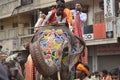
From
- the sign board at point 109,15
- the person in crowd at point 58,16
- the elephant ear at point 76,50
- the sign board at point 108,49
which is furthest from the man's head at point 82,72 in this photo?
the sign board at point 108,49

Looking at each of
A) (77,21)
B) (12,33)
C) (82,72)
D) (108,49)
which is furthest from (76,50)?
(12,33)

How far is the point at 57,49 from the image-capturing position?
17.3 ft

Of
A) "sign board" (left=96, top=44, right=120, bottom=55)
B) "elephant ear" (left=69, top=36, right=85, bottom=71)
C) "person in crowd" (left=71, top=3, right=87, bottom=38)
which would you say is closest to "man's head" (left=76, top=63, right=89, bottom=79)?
"elephant ear" (left=69, top=36, right=85, bottom=71)

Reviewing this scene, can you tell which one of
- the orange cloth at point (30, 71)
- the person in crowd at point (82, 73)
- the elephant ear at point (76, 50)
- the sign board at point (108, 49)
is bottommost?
the sign board at point (108, 49)

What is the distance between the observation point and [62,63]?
5.34 metres

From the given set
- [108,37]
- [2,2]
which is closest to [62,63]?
[108,37]

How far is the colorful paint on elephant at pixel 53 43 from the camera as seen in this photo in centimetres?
519

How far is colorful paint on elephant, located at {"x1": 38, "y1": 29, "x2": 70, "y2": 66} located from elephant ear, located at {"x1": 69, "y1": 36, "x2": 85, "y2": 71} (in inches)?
7.2

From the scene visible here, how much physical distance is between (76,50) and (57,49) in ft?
1.60

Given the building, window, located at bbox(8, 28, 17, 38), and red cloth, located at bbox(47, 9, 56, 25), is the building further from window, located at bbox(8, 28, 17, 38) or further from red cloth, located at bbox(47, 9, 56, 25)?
red cloth, located at bbox(47, 9, 56, 25)

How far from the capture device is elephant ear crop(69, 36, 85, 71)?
5535 mm

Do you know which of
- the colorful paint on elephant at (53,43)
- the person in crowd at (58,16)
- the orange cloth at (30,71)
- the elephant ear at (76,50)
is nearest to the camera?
the colorful paint on elephant at (53,43)

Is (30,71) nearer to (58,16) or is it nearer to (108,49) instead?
(58,16)

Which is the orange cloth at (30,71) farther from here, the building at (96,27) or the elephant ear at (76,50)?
the building at (96,27)
